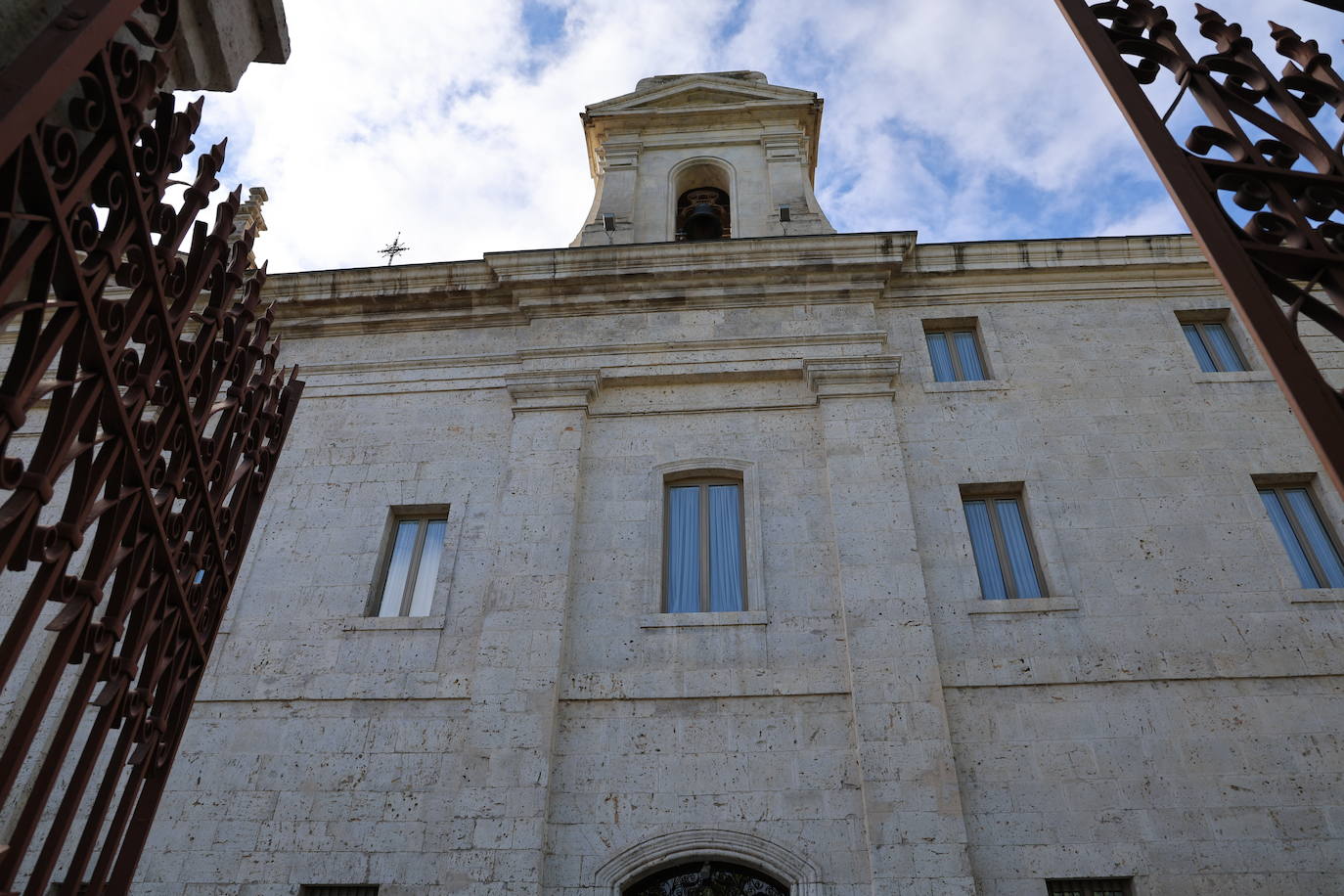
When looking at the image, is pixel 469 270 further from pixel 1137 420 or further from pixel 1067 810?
pixel 1067 810

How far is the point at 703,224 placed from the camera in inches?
641

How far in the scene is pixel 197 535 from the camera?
507 cm

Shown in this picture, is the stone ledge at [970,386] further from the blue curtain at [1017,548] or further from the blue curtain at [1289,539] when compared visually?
the blue curtain at [1289,539]

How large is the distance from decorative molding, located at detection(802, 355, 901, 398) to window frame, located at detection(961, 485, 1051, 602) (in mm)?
1703

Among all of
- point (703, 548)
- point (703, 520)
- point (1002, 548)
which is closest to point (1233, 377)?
point (1002, 548)

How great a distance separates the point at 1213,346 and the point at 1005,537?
465cm

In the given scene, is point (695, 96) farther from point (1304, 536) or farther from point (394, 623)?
point (1304, 536)

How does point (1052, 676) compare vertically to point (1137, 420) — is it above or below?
below

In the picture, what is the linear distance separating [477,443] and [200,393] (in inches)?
309

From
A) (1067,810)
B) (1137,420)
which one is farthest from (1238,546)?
(1067,810)

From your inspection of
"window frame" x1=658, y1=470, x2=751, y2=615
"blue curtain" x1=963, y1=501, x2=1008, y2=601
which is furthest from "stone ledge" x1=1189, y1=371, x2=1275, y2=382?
"window frame" x1=658, y1=470, x2=751, y2=615

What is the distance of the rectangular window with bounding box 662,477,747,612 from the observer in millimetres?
11039

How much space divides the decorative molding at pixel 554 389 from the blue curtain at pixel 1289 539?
27.6 feet

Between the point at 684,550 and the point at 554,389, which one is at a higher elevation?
the point at 554,389
